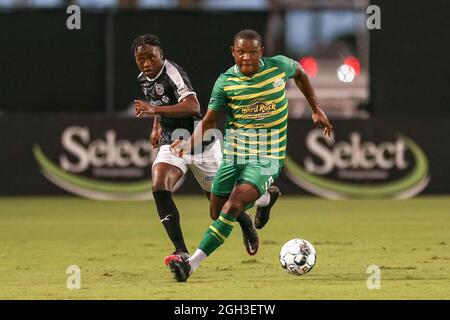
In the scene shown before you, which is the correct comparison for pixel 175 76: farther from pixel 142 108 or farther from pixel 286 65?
pixel 286 65

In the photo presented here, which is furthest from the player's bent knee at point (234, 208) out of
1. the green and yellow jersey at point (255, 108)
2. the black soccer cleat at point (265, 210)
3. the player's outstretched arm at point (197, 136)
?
the black soccer cleat at point (265, 210)

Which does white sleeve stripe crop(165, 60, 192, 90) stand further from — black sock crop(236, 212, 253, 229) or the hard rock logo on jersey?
black sock crop(236, 212, 253, 229)

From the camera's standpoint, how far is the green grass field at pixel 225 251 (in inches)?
384

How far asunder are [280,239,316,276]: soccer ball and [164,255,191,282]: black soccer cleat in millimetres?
948

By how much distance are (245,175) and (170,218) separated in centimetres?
104

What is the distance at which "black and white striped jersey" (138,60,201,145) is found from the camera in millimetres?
11289

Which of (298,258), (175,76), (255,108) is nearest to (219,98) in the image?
(255,108)

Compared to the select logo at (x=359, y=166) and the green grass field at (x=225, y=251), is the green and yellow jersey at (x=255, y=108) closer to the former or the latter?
the green grass field at (x=225, y=251)

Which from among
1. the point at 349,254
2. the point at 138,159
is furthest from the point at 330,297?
the point at 138,159

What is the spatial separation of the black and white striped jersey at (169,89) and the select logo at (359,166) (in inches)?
338

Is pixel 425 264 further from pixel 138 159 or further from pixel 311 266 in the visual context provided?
pixel 138 159

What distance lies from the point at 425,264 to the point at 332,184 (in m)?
8.58

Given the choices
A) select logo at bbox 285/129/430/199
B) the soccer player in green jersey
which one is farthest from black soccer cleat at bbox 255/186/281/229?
select logo at bbox 285/129/430/199

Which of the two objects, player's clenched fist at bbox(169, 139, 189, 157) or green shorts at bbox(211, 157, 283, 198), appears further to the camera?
player's clenched fist at bbox(169, 139, 189, 157)
